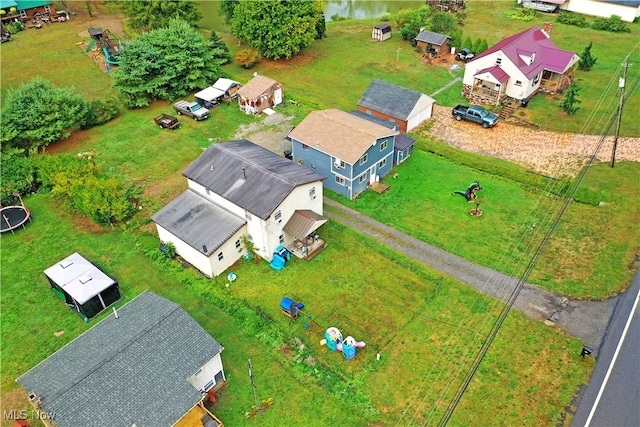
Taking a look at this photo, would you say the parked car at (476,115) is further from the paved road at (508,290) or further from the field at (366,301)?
the paved road at (508,290)

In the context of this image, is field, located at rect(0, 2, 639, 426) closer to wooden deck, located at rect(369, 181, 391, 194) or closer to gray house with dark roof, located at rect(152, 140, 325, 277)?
wooden deck, located at rect(369, 181, 391, 194)

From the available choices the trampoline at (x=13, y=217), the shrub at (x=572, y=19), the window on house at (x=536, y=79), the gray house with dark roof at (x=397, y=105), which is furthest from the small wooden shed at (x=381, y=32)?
the trampoline at (x=13, y=217)

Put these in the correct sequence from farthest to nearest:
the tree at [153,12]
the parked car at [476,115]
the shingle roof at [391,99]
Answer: the tree at [153,12] < the parked car at [476,115] < the shingle roof at [391,99]

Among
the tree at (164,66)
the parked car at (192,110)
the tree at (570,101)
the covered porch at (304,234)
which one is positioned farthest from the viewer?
the tree at (164,66)

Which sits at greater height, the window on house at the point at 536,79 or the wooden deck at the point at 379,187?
the window on house at the point at 536,79

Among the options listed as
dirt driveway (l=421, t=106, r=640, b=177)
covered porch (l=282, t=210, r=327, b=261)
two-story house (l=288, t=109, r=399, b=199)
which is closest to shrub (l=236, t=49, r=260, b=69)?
two-story house (l=288, t=109, r=399, b=199)

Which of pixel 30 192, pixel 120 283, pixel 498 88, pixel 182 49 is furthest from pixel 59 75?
pixel 498 88

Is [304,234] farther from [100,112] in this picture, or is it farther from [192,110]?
[100,112]

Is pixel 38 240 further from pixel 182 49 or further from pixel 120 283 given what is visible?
pixel 182 49
